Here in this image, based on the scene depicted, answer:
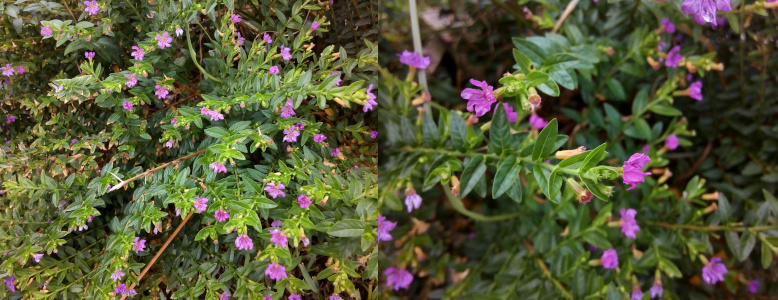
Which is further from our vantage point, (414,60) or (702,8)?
(414,60)

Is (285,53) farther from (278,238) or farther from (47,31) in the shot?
(47,31)

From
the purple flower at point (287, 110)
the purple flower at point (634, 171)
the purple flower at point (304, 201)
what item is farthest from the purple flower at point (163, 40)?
the purple flower at point (634, 171)

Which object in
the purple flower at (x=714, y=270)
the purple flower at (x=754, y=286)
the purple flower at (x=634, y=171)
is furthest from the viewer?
the purple flower at (x=754, y=286)

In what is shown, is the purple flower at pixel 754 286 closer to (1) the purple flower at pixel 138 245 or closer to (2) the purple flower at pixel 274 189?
(2) the purple flower at pixel 274 189

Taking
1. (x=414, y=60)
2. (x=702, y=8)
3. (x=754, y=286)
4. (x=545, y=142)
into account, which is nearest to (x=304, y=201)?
(x=414, y=60)

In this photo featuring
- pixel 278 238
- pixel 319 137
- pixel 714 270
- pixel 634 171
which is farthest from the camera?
pixel 714 270

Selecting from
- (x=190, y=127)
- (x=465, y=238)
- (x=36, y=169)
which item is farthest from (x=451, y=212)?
(x=36, y=169)

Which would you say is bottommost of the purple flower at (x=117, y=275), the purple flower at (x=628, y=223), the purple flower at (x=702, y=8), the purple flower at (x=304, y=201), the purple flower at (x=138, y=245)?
the purple flower at (x=628, y=223)
